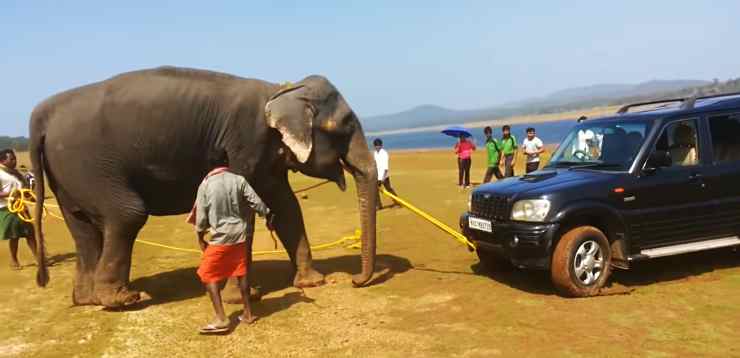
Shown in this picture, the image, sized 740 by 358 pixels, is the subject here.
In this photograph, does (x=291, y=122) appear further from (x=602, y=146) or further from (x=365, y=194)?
(x=602, y=146)

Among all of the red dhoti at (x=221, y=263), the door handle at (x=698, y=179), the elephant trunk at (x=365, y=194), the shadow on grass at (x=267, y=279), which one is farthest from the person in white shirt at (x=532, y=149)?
the red dhoti at (x=221, y=263)

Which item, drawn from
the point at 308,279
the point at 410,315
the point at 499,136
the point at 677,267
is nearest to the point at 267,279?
the point at 308,279

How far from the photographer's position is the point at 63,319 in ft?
22.3

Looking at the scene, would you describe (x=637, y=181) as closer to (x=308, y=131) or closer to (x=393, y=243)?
(x=308, y=131)

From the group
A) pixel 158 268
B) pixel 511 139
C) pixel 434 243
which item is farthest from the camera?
pixel 511 139

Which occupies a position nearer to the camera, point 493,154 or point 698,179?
point 698,179

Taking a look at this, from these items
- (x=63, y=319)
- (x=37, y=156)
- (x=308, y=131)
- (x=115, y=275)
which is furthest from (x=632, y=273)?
(x=37, y=156)

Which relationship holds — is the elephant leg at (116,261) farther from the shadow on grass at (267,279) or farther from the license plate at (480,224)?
the license plate at (480,224)

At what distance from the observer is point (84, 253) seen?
24.5ft

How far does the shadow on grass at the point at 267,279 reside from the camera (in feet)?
23.8

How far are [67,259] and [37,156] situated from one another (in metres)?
4.24

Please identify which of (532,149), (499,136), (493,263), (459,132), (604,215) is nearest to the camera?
(604,215)

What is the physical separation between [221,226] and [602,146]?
466cm

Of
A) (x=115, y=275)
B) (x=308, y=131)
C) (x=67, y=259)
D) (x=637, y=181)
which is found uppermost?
(x=308, y=131)
